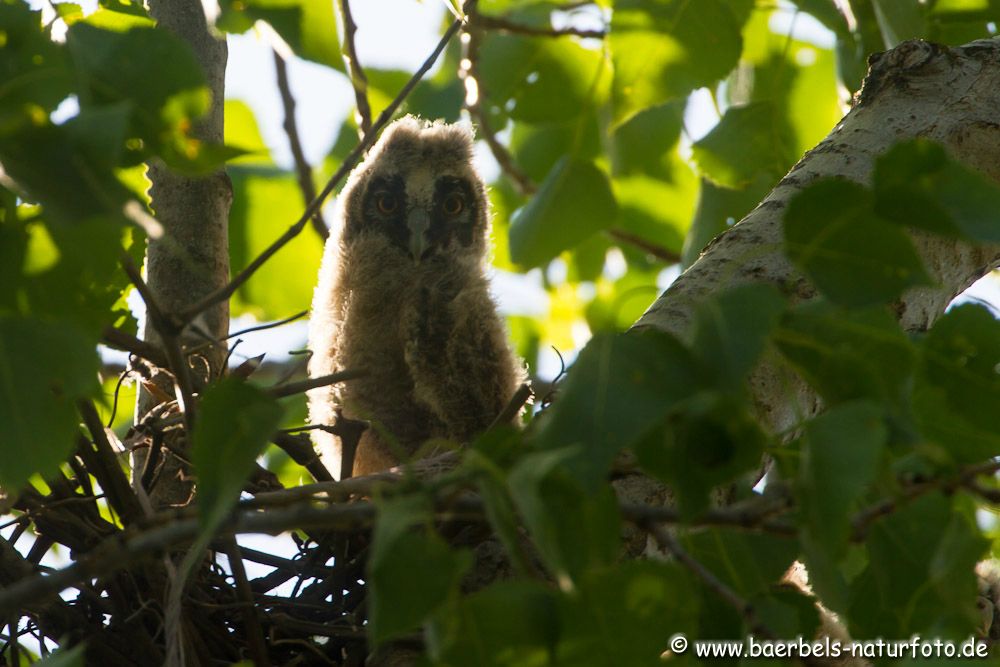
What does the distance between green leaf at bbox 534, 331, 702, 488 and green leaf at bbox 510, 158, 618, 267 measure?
1.86 meters

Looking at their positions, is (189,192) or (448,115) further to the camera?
(448,115)

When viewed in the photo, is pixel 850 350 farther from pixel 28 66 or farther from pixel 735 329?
pixel 28 66

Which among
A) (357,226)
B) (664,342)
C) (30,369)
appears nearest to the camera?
(664,342)

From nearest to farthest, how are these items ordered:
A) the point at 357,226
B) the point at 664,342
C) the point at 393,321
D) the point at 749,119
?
1. the point at 664,342
2. the point at 749,119
3. the point at 393,321
4. the point at 357,226

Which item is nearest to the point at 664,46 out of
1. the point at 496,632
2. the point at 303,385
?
the point at 303,385

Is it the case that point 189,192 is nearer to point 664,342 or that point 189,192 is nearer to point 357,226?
point 357,226

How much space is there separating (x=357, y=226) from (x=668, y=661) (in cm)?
258

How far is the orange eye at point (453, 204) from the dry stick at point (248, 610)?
1685 mm

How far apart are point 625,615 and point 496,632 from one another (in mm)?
121

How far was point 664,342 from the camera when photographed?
38.0 inches

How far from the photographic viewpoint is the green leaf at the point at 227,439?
39.2 inches

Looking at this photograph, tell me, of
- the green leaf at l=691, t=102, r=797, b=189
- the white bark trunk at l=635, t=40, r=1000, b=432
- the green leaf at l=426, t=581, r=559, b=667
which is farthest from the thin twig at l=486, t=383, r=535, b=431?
the green leaf at l=426, t=581, r=559, b=667

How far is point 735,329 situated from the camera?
0.93 m

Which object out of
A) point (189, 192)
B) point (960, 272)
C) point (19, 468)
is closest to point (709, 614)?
point (19, 468)
